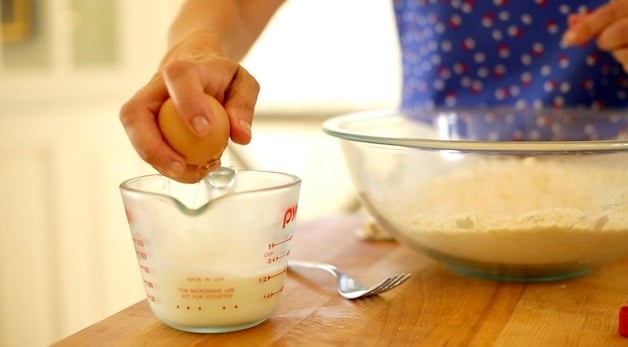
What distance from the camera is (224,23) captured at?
3.08 ft

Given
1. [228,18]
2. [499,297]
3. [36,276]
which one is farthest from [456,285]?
[36,276]

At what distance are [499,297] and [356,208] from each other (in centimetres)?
112

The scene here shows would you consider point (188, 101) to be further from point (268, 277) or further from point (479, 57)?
point (479, 57)

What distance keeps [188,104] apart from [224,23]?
0.38 meters

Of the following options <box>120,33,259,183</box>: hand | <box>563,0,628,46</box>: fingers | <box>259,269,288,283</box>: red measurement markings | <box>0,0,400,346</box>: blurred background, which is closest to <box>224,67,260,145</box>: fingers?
<box>120,33,259,183</box>: hand

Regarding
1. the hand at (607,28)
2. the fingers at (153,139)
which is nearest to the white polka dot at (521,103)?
the hand at (607,28)

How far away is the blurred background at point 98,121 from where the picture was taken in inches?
85.2

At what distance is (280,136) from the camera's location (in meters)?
2.56

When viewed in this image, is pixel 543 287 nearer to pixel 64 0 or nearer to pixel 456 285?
pixel 456 285

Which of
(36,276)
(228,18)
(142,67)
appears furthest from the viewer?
(142,67)

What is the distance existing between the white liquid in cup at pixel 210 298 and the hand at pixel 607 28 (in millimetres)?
438

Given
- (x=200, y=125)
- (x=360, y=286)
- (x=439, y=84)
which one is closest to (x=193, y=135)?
(x=200, y=125)

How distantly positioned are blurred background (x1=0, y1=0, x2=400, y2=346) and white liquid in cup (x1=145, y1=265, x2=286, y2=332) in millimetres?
1428

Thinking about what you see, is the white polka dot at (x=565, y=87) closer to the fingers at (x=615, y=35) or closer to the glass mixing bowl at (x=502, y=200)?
the fingers at (x=615, y=35)
